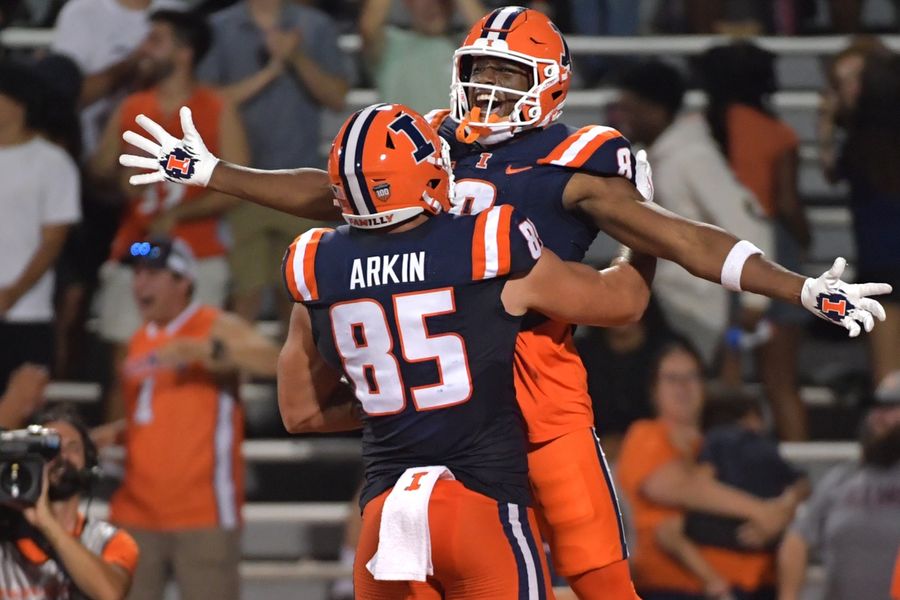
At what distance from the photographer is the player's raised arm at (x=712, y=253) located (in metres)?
3.68

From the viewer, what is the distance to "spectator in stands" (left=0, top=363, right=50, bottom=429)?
6574 millimetres

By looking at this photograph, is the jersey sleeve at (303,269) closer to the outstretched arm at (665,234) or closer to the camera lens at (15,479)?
the outstretched arm at (665,234)

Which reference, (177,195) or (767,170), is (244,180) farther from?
(767,170)

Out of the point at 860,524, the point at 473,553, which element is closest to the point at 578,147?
the point at 473,553

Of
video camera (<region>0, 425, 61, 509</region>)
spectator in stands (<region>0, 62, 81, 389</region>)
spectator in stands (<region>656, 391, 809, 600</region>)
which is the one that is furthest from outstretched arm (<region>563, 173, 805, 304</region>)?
spectator in stands (<region>0, 62, 81, 389</region>)

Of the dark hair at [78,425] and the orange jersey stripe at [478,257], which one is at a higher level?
the orange jersey stripe at [478,257]

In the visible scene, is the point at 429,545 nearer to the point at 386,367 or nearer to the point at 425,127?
the point at 386,367

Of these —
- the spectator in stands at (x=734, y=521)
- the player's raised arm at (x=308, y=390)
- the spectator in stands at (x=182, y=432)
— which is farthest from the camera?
the spectator in stands at (x=182, y=432)

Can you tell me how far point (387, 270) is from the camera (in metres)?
3.63

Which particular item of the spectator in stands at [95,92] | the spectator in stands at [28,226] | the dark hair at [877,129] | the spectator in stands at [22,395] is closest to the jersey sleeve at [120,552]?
the spectator in stands at [22,395]

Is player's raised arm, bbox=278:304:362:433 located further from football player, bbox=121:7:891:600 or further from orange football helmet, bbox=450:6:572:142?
orange football helmet, bbox=450:6:572:142

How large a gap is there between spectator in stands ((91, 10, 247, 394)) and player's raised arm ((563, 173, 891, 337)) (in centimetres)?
330

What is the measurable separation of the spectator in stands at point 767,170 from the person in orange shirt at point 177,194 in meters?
2.05

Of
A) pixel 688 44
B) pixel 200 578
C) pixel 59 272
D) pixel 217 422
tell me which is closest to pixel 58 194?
pixel 59 272
